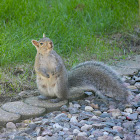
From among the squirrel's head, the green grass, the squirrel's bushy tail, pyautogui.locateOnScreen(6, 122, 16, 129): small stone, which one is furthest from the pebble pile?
the green grass

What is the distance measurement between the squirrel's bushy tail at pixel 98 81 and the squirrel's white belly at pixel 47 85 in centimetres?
23

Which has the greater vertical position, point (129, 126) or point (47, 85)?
point (47, 85)

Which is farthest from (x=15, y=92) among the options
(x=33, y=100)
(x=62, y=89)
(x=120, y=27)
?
(x=120, y=27)

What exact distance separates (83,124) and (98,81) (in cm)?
66

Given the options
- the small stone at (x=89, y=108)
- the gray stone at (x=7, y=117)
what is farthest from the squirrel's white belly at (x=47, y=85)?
the gray stone at (x=7, y=117)

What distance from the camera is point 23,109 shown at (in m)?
2.82

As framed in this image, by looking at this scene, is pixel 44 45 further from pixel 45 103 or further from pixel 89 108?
pixel 89 108

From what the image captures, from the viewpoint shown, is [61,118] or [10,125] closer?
[10,125]

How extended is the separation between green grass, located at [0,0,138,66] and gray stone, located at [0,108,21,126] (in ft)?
3.96

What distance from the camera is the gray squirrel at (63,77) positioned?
Result: 9.52ft

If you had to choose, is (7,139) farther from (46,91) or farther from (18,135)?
(46,91)

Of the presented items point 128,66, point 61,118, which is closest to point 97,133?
point 61,118

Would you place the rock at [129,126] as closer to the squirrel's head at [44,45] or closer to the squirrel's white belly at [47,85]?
the squirrel's white belly at [47,85]

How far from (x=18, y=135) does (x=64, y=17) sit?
10.9ft
